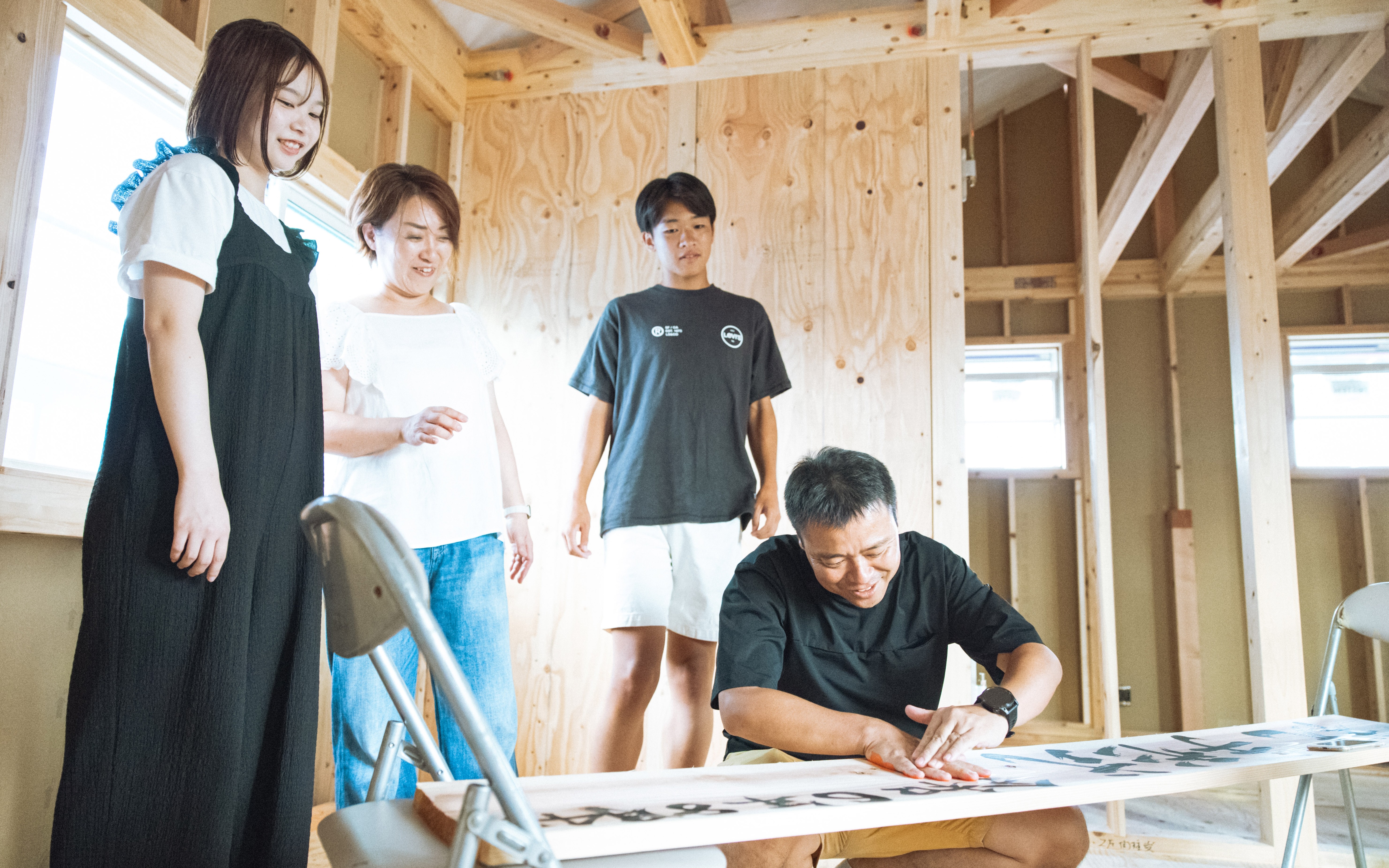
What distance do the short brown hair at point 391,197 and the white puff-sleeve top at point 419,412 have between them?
186 mm

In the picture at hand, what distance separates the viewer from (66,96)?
2045 mm

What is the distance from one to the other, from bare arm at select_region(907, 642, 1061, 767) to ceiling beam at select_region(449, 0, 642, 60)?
9.07ft

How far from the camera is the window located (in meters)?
5.39

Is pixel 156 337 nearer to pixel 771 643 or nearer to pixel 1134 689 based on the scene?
pixel 771 643

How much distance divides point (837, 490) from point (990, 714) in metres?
0.42

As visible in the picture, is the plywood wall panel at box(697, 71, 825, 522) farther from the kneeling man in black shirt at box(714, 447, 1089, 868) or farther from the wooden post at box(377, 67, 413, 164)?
the kneeling man in black shirt at box(714, 447, 1089, 868)

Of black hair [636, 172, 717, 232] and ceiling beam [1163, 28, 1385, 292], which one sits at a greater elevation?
ceiling beam [1163, 28, 1385, 292]

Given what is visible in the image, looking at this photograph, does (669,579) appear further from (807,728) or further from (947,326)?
(947,326)

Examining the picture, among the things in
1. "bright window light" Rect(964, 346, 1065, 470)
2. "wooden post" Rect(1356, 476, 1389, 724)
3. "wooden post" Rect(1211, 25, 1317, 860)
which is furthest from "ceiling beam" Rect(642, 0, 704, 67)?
"wooden post" Rect(1356, 476, 1389, 724)

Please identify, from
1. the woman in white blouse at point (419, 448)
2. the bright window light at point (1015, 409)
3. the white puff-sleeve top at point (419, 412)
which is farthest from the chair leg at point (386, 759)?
the bright window light at point (1015, 409)

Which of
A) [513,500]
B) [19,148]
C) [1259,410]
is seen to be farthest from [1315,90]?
[19,148]

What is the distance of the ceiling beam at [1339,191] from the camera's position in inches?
148

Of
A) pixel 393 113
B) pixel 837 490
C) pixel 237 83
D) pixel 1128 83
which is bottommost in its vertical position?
pixel 837 490

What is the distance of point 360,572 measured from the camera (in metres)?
0.88
